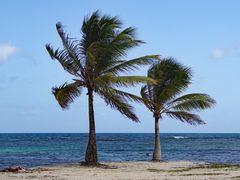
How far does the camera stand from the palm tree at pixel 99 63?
2427 cm

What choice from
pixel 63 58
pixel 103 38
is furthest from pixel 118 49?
pixel 63 58

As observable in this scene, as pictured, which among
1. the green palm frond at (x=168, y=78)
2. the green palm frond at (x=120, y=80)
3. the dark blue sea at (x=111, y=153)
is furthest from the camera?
the dark blue sea at (x=111, y=153)

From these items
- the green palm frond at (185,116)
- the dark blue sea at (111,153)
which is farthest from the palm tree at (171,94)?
the dark blue sea at (111,153)

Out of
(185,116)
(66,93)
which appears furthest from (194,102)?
(66,93)

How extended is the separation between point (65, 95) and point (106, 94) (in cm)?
192

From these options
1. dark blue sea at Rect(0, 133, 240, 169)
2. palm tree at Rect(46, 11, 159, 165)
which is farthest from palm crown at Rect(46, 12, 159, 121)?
dark blue sea at Rect(0, 133, 240, 169)

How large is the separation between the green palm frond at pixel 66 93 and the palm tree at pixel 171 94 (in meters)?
5.87

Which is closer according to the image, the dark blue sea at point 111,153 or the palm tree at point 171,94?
the palm tree at point 171,94

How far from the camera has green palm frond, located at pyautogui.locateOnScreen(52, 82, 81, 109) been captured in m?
24.0

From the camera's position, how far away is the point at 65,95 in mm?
24375

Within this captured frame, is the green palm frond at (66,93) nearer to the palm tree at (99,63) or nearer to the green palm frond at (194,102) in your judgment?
the palm tree at (99,63)

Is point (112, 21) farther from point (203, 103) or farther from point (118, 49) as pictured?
point (203, 103)

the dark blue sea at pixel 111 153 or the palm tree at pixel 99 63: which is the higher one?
the palm tree at pixel 99 63

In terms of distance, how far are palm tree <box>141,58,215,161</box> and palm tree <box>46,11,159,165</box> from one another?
16.1 ft
